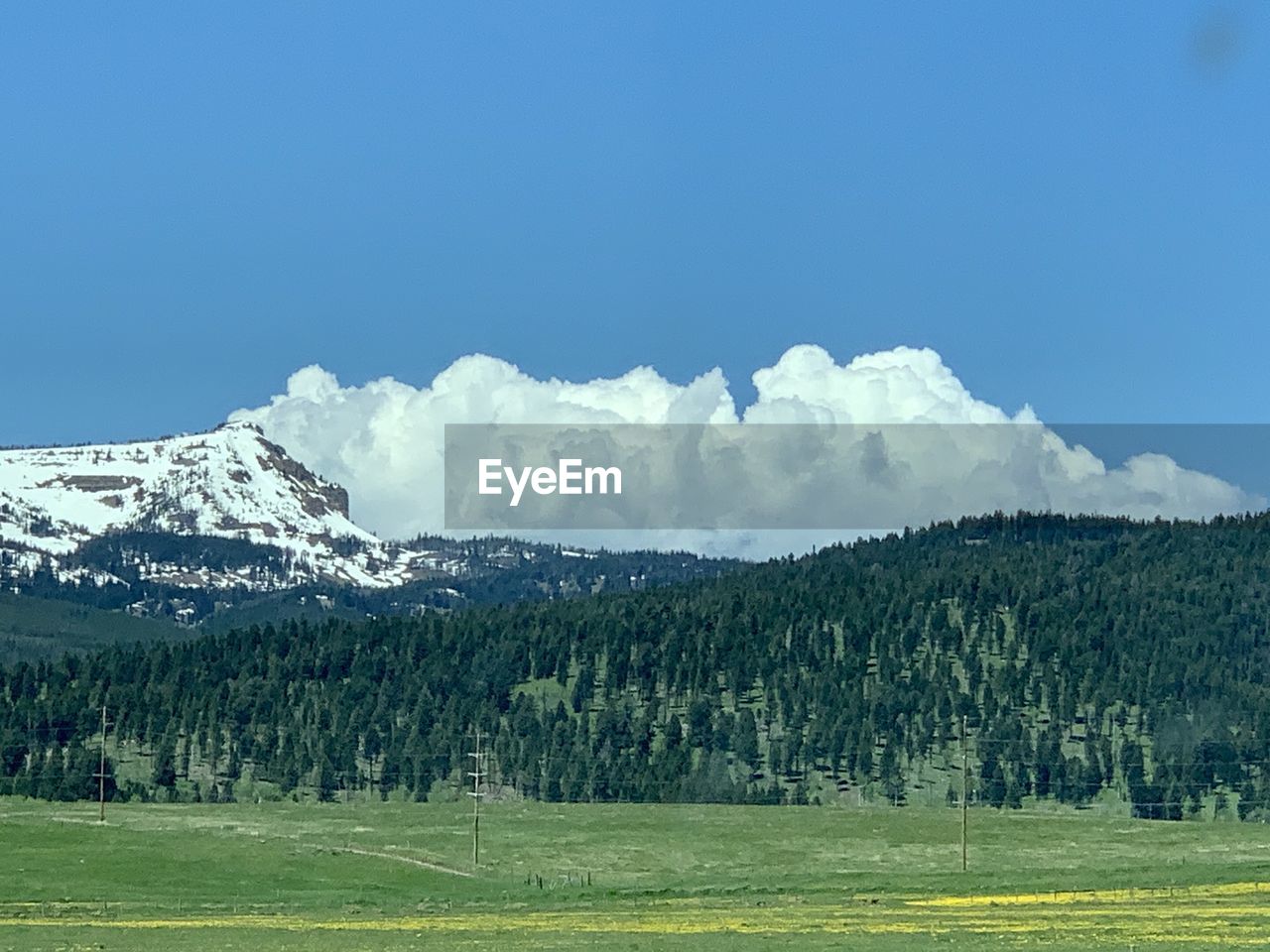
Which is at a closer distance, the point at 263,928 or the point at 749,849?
the point at 263,928

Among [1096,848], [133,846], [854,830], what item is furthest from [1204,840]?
[133,846]

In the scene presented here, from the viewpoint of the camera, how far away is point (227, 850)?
15038 centimetres

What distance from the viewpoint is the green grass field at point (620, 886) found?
8919cm

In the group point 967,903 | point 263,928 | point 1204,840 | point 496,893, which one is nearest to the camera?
point 263,928

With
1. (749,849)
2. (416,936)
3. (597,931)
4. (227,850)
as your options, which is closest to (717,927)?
(597,931)

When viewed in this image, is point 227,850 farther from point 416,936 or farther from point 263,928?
point 416,936

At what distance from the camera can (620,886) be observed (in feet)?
470

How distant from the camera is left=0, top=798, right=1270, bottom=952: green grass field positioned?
89188 mm

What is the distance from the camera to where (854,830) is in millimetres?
192875

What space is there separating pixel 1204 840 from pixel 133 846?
285 ft

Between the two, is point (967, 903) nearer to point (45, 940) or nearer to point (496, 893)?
point (496, 893)

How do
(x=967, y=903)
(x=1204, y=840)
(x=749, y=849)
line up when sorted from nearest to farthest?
(x=967, y=903) → (x=749, y=849) → (x=1204, y=840)

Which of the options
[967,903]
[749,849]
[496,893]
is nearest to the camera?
[967,903]

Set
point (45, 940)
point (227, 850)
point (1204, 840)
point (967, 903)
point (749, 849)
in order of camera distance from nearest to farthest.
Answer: point (45, 940), point (967, 903), point (227, 850), point (749, 849), point (1204, 840)
